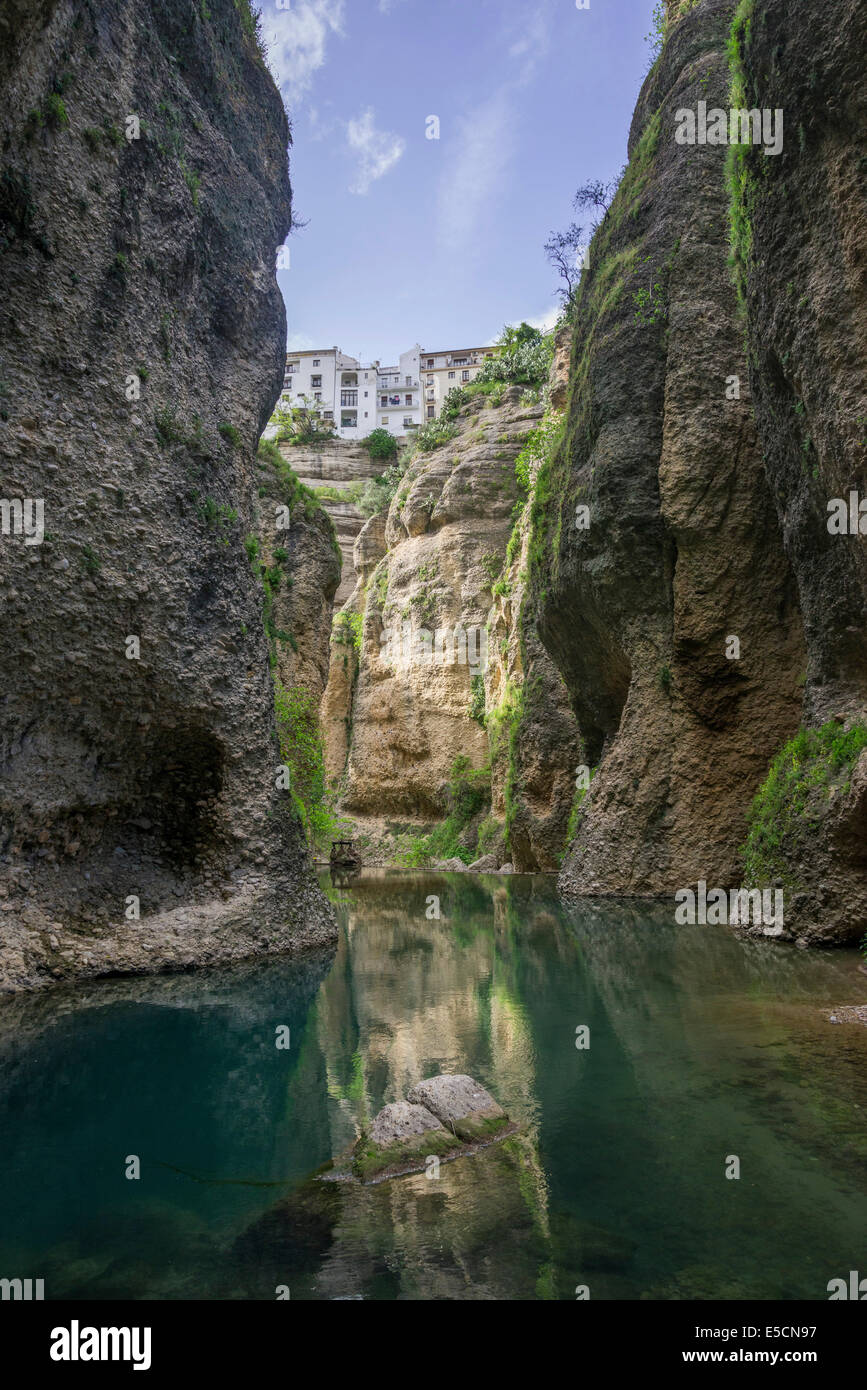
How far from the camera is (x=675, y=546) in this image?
18.3 meters

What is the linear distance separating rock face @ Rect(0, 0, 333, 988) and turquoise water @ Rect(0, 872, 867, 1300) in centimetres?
153

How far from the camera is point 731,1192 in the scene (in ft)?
14.8

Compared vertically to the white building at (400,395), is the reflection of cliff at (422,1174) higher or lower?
lower

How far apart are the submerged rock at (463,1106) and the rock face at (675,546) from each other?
11915 millimetres

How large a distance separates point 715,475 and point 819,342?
6482mm

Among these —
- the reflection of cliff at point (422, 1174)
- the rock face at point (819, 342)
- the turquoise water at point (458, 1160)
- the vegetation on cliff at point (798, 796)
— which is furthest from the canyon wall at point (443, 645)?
the turquoise water at point (458, 1160)

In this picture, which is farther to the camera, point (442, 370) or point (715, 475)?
point (442, 370)

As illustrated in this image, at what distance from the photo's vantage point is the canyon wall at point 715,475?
10781 millimetres

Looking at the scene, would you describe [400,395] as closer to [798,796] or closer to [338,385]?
[338,385]

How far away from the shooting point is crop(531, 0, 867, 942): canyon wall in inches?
424

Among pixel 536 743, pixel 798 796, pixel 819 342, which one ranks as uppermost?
pixel 819 342

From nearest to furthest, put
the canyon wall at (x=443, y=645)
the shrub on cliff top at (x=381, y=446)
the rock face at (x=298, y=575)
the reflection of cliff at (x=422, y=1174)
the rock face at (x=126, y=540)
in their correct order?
1. the reflection of cliff at (x=422, y=1174)
2. the rock face at (x=126, y=540)
3. the rock face at (x=298, y=575)
4. the canyon wall at (x=443, y=645)
5. the shrub on cliff top at (x=381, y=446)

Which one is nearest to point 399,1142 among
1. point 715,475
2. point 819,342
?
point 819,342

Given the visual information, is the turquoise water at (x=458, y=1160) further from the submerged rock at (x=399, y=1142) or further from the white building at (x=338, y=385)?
the white building at (x=338, y=385)
